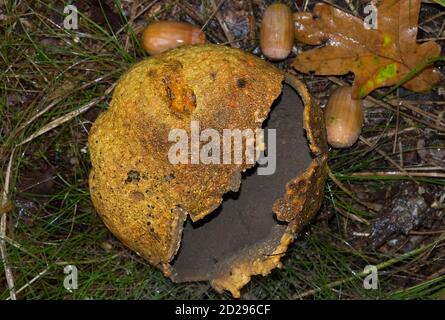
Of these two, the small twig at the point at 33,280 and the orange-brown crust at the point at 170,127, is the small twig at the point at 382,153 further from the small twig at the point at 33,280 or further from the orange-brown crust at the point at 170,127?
the small twig at the point at 33,280

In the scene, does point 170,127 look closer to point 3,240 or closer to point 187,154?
point 187,154

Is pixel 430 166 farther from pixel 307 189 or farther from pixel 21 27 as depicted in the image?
pixel 21 27

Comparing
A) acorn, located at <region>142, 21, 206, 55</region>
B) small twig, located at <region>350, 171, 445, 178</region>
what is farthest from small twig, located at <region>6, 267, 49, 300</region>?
small twig, located at <region>350, 171, 445, 178</region>

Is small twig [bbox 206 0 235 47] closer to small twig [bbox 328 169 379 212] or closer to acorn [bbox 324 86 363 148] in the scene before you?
acorn [bbox 324 86 363 148]

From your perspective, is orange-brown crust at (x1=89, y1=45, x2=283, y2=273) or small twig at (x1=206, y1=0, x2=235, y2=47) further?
small twig at (x1=206, y1=0, x2=235, y2=47)

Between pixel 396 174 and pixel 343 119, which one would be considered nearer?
pixel 343 119

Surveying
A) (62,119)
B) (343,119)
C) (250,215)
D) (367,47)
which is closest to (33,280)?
(62,119)

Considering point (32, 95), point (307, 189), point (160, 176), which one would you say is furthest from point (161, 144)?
point (32, 95)

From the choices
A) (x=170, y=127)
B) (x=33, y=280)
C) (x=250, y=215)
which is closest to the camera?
(x=170, y=127)
